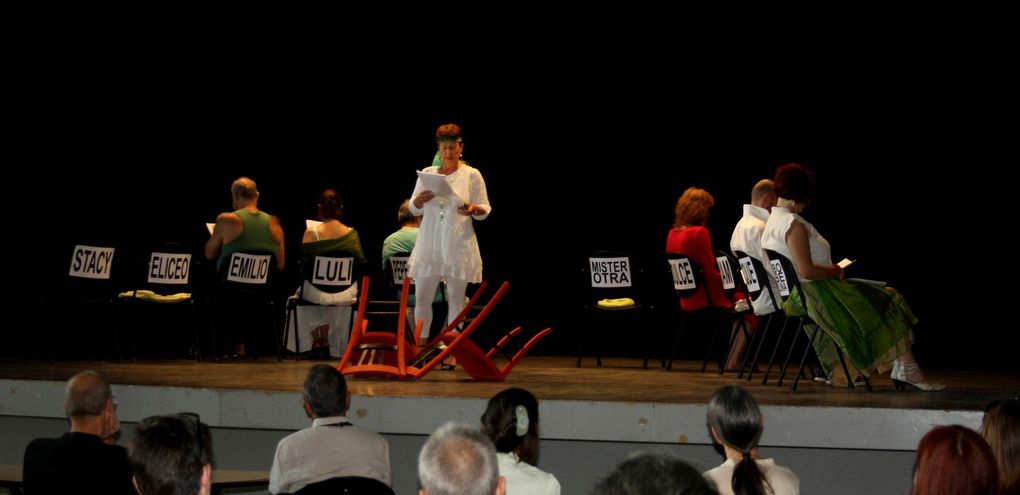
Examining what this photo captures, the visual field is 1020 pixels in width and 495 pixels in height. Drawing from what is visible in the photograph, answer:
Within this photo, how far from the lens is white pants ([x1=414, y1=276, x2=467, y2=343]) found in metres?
6.76

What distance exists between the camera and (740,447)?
319cm

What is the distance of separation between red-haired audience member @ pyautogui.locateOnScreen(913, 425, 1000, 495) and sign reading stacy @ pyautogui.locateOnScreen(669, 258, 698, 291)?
4554mm

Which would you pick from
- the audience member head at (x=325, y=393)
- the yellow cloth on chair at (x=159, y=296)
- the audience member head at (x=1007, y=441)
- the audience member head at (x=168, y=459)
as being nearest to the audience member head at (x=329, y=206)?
the yellow cloth on chair at (x=159, y=296)

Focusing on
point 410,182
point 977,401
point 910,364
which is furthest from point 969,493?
point 410,182

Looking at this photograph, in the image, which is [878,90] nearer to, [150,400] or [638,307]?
[638,307]

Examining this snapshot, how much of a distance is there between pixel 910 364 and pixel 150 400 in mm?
3488

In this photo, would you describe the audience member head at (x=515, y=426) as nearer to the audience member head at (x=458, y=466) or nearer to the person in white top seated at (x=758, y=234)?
the audience member head at (x=458, y=466)

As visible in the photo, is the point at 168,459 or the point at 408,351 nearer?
the point at 168,459

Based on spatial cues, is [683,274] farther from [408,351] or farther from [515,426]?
[515,426]

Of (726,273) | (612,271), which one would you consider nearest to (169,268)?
(612,271)

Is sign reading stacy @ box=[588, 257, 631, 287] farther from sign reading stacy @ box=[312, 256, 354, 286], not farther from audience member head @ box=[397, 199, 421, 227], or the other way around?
sign reading stacy @ box=[312, 256, 354, 286]

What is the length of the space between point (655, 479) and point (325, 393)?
2261mm

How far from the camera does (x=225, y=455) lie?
545 cm

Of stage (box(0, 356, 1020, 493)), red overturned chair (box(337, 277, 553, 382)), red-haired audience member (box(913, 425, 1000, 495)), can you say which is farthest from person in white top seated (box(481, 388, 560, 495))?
red overturned chair (box(337, 277, 553, 382))
